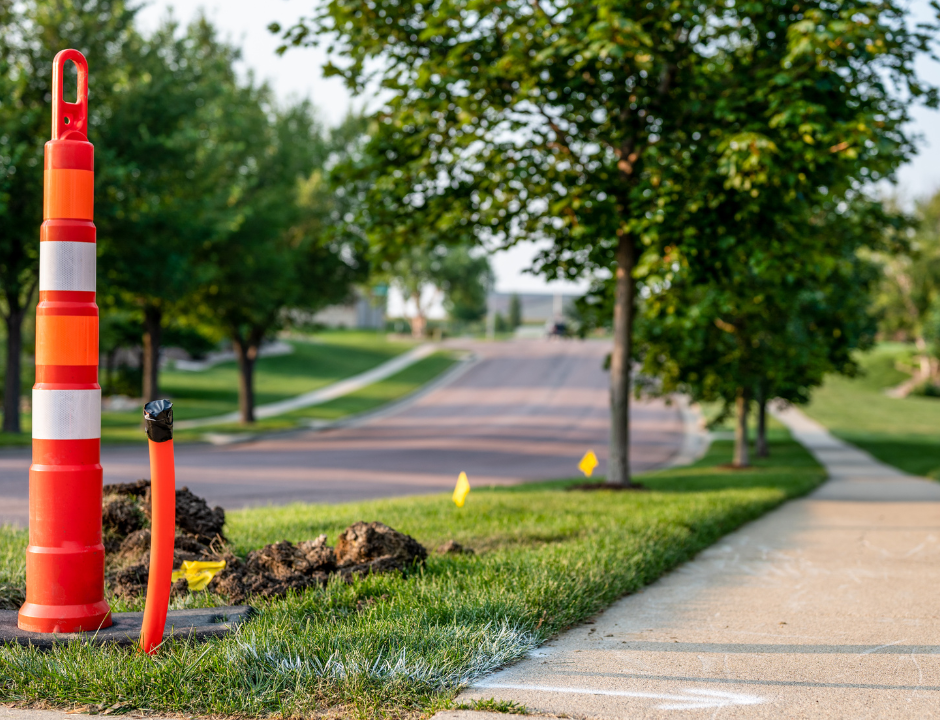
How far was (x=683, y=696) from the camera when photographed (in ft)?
11.6

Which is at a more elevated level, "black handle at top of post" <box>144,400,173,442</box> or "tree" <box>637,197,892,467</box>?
"tree" <box>637,197,892,467</box>

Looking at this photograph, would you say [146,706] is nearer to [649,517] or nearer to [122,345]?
[649,517]

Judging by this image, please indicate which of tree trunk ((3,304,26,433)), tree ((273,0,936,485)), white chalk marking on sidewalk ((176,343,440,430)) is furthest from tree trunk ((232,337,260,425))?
tree ((273,0,936,485))

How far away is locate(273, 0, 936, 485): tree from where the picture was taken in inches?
369

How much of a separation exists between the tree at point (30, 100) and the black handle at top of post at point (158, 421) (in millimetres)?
15499

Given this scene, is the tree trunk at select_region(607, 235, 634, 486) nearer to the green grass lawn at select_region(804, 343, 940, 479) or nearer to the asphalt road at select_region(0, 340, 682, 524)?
the asphalt road at select_region(0, 340, 682, 524)

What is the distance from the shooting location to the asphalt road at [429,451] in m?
13.5

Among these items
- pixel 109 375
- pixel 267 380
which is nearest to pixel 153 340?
pixel 109 375

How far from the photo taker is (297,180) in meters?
29.6

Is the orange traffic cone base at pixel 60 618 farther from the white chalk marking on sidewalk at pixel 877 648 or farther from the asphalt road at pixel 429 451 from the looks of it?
the asphalt road at pixel 429 451

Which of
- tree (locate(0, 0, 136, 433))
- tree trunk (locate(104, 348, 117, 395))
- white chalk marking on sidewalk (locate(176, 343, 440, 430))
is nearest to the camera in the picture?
tree (locate(0, 0, 136, 433))

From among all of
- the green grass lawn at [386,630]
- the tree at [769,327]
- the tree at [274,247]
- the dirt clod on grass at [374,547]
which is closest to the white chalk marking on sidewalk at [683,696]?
the green grass lawn at [386,630]

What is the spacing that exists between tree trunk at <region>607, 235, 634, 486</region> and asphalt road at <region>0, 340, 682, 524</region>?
3258mm

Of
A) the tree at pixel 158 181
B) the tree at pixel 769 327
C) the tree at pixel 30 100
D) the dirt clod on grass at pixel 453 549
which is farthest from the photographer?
the tree at pixel 158 181
